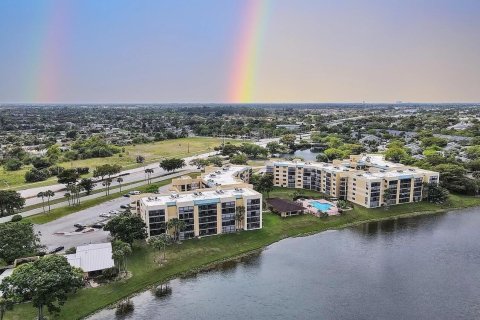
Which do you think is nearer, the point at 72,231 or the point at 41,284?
the point at 41,284

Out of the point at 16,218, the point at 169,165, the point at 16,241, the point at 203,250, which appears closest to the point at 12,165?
the point at 169,165

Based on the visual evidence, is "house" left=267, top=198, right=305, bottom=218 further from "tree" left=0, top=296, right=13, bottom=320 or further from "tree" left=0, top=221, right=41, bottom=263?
"tree" left=0, top=296, right=13, bottom=320

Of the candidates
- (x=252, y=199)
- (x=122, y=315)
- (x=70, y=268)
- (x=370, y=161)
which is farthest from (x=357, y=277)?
(x=370, y=161)

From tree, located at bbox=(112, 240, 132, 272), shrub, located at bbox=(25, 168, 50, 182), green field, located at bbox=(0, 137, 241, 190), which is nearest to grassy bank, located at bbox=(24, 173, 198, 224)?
green field, located at bbox=(0, 137, 241, 190)

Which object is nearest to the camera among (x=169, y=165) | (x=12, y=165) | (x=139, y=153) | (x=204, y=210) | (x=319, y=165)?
(x=204, y=210)

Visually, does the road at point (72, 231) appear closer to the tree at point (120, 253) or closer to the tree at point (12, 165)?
the tree at point (120, 253)

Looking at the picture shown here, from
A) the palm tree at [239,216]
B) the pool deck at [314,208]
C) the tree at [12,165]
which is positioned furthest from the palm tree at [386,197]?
the tree at [12,165]

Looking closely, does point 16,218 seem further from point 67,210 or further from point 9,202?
point 67,210
